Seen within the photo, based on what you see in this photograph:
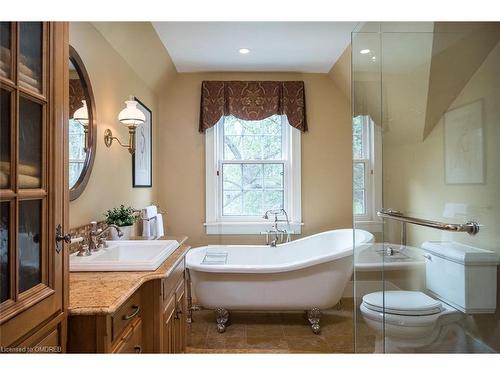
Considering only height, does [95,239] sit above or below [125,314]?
above

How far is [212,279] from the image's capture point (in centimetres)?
251

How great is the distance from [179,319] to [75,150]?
114 cm

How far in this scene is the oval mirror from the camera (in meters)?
1.74

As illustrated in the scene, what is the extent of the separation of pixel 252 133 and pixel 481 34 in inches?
87.7

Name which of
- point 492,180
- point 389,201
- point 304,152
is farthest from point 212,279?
point 492,180

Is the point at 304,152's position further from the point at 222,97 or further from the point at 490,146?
the point at 490,146

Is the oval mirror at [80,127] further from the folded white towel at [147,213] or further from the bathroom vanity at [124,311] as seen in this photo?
the folded white towel at [147,213]

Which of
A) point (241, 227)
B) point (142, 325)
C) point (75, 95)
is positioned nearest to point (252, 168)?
point (241, 227)

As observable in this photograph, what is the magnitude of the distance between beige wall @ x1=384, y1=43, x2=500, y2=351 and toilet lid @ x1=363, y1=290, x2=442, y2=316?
0.23 m

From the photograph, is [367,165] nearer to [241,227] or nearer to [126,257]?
[241,227]

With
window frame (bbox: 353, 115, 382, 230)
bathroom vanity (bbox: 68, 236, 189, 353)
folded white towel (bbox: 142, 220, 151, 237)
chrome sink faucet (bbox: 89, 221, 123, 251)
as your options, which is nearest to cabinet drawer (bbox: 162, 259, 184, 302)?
bathroom vanity (bbox: 68, 236, 189, 353)

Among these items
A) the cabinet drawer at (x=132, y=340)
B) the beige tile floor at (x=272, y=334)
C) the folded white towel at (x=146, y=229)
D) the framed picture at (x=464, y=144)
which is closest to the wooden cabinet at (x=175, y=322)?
the cabinet drawer at (x=132, y=340)

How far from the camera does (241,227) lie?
3445mm

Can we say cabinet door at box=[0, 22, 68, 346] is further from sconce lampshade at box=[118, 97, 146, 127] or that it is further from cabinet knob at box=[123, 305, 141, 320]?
sconce lampshade at box=[118, 97, 146, 127]
